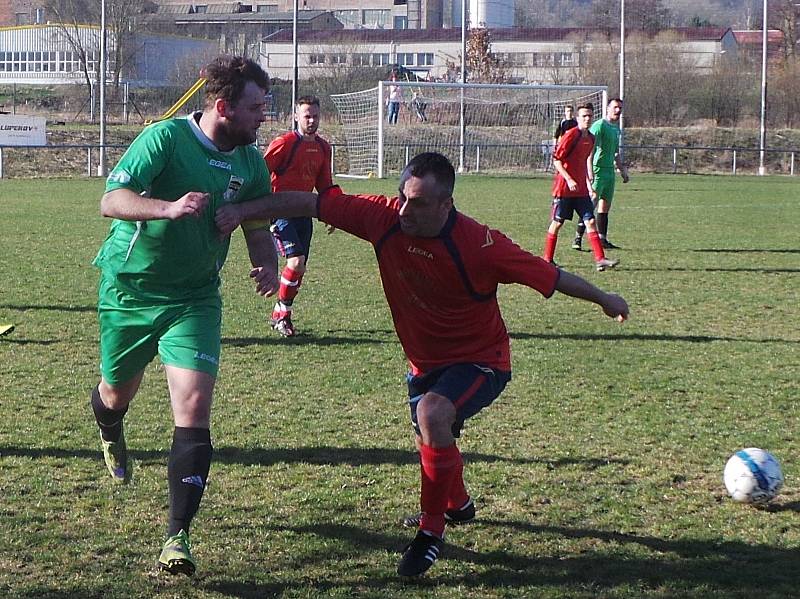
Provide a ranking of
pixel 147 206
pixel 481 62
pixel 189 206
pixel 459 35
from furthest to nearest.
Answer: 1. pixel 459 35
2. pixel 481 62
3. pixel 147 206
4. pixel 189 206

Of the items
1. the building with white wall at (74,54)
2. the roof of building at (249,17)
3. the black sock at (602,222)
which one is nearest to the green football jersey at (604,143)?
the black sock at (602,222)

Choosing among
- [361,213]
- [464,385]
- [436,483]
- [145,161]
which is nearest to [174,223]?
[145,161]

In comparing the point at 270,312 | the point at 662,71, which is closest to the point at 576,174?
Answer: the point at 270,312

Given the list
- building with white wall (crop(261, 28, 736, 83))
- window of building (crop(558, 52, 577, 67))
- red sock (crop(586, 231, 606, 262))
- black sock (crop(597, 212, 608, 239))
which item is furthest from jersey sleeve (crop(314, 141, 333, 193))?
window of building (crop(558, 52, 577, 67))

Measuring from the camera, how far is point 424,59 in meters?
79.5

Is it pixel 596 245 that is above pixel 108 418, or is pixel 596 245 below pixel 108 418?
above

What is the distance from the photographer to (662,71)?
47.8 meters

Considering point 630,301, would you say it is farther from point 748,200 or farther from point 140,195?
point 748,200

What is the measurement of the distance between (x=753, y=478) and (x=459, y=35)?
71.2 metres

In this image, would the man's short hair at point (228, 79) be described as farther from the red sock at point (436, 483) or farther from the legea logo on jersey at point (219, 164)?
the red sock at point (436, 483)

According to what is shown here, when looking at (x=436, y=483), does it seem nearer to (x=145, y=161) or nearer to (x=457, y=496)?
(x=457, y=496)

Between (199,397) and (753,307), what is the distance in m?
7.64

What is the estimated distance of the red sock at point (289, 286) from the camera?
9.14 meters

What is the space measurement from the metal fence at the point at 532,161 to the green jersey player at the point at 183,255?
28263 millimetres
